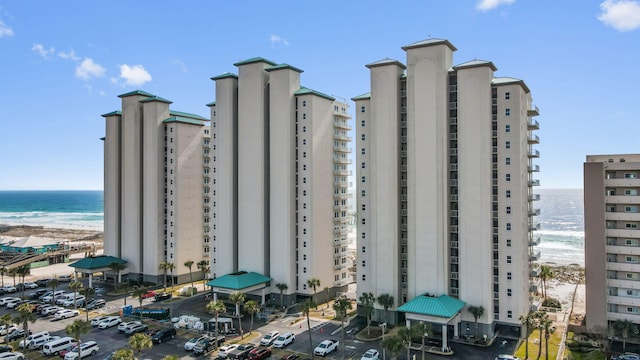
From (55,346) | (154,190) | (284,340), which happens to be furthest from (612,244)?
(154,190)

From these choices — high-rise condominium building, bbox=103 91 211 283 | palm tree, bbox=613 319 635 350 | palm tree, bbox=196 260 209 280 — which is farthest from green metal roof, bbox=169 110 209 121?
palm tree, bbox=613 319 635 350

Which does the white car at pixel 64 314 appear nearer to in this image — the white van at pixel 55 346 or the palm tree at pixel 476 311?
the white van at pixel 55 346

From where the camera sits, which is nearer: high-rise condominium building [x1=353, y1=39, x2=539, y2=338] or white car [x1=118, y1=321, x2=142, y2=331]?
high-rise condominium building [x1=353, y1=39, x2=539, y2=338]

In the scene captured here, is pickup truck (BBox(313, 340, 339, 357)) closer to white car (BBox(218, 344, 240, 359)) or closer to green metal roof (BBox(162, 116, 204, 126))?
white car (BBox(218, 344, 240, 359))

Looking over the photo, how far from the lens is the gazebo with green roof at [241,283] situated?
67.9 m

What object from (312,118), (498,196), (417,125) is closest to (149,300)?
(312,118)

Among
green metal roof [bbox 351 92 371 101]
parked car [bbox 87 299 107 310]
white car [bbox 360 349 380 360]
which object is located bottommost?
white car [bbox 360 349 380 360]

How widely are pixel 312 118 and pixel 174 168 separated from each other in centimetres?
3241

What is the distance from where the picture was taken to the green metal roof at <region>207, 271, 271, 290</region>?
68.0 m

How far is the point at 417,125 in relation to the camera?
60812mm

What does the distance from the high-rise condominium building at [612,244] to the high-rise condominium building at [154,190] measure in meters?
63.0

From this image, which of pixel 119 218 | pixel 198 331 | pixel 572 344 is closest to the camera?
pixel 572 344

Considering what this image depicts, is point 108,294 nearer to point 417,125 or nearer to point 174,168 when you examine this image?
point 174,168

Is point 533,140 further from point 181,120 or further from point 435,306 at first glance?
point 181,120
